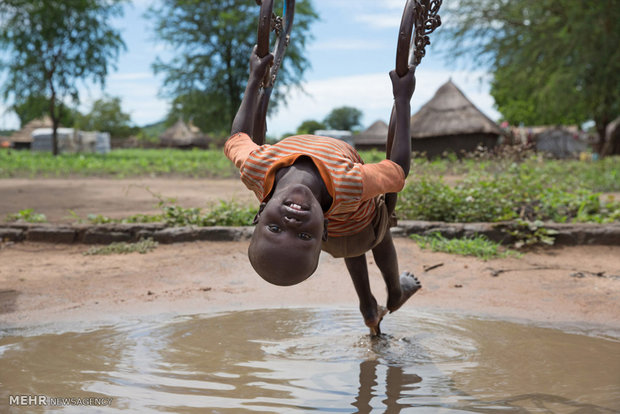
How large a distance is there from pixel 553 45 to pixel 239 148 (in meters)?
15.9

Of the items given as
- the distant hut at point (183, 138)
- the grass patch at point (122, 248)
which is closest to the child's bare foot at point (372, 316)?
the grass patch at point (122, 248)

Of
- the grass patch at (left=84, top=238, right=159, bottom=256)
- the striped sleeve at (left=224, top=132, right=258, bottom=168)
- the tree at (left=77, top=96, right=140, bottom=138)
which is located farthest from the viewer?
the tree at (left=77, top=96, right=140, bottom=138)

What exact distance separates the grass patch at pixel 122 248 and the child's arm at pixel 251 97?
390cm

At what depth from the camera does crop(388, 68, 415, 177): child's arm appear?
2764mm

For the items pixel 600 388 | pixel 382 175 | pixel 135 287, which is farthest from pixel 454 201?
pixel 382 175

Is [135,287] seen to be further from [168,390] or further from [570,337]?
[570,337]

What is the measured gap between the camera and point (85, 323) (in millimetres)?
4215

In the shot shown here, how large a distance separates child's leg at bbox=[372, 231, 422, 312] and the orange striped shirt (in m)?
0.76

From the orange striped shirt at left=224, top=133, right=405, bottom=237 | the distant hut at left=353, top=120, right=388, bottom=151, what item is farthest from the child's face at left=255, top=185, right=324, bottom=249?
the distant hut at left=353, top=120, right=388, bottom=151

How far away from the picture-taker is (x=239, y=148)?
2701 millimetres

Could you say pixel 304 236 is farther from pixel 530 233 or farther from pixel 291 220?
pixel 530 233

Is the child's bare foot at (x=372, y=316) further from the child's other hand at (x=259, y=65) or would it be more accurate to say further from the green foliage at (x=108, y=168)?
the green foliage at (x=108, y=168)

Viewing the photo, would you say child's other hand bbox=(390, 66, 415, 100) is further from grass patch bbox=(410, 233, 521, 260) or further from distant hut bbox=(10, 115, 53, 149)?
distant hut bbox=(10, 115, 53, 149)

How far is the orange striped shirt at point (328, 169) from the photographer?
96.7 inches
